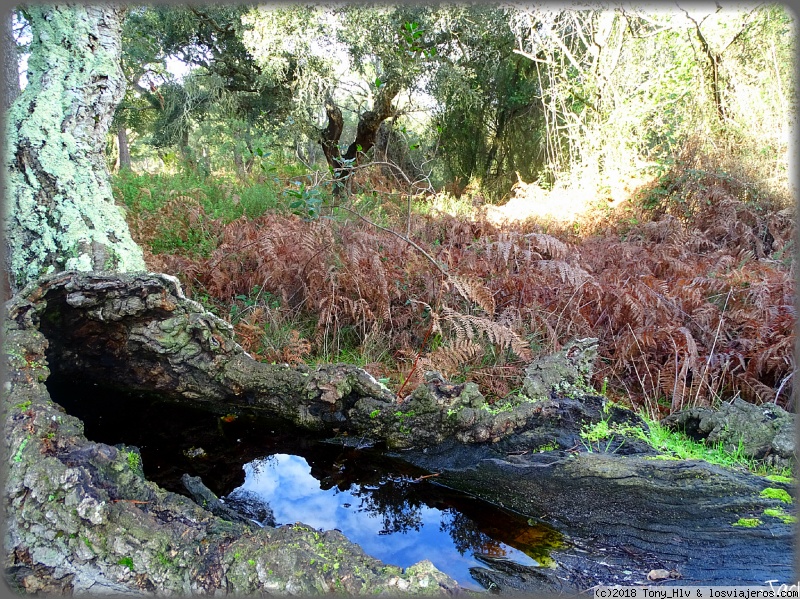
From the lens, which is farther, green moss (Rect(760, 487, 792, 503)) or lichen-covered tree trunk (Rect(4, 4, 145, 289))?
lichen-covered tree trunk (Rect(4, 4, 145, 289))

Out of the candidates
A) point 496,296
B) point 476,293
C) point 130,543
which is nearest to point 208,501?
point 130,543

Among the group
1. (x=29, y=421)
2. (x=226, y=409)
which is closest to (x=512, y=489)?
(x=226, y=409)

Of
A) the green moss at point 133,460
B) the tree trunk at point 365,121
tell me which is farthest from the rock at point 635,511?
the tree trunk at point 365,121

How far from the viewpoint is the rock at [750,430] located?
6.89ft

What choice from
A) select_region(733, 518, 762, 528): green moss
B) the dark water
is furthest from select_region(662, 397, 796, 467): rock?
the dark water

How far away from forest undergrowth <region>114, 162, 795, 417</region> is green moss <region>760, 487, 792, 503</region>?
3.30 feet

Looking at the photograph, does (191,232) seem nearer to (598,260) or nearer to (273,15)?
(598,260)

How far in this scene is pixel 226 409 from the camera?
276 centimetres

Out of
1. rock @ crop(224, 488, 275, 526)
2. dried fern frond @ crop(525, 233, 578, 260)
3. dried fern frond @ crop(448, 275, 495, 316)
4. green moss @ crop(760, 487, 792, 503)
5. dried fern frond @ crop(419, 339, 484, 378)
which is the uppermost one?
dried fern frond @ crop(525, 233, 578, 260)

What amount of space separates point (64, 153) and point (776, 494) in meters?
4.01

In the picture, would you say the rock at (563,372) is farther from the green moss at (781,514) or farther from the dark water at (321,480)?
the green moss at (781,514)

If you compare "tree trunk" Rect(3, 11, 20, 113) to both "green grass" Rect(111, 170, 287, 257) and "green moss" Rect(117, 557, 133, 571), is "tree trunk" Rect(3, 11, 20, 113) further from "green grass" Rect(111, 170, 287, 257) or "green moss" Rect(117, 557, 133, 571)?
"green moss" Rect(117, 557, 133, 571)

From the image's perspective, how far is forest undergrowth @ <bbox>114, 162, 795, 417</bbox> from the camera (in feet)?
10.1

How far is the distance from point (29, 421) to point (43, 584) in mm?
553
